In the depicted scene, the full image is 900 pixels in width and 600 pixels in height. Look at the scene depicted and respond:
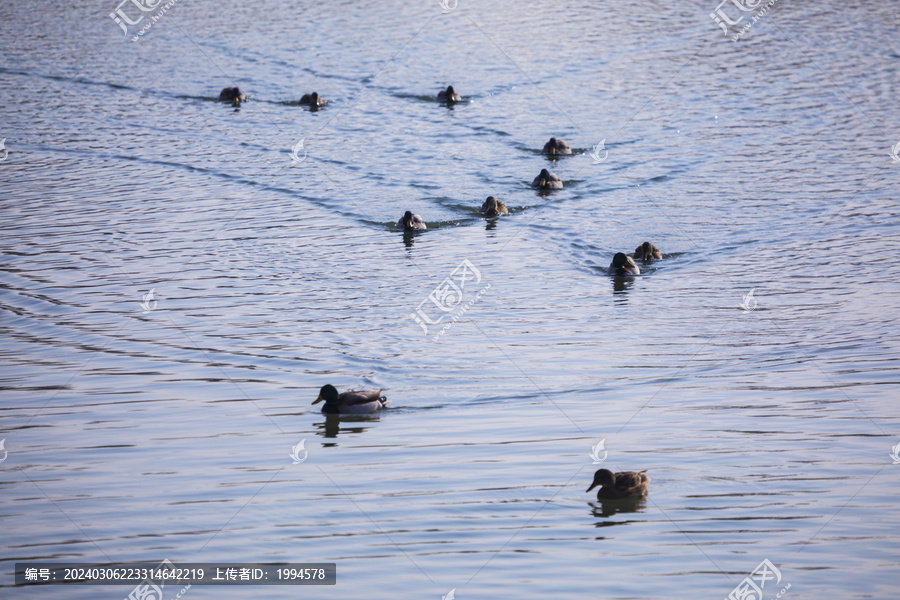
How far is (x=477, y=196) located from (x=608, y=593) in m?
14.4

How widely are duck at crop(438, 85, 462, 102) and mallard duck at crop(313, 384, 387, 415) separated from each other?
1802cm

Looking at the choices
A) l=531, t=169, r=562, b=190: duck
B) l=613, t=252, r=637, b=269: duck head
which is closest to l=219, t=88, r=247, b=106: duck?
l=531, t=169, r=562, b=190: duck

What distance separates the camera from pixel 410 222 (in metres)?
19.4

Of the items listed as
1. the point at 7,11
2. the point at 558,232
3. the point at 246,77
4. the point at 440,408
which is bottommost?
the point at 440,408

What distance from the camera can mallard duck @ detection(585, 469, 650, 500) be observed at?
9961 mm

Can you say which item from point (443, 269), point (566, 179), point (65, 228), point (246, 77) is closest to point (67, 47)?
point (246, 77)

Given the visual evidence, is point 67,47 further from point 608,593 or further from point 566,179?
point 608,593

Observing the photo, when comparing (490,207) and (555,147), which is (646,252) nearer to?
(490,207)

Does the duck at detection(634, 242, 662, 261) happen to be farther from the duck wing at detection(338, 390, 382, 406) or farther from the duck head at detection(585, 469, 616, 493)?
the duck head at detection(585, 469, 616, 493)

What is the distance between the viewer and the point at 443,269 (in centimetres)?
1769

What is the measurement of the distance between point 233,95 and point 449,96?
6427 millimetres

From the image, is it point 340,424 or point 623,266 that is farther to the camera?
point 623,266

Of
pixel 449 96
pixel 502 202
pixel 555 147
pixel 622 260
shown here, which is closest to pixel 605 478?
pixel 622 260

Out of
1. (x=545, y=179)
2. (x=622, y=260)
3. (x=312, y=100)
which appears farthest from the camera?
(x=312, y=100)
